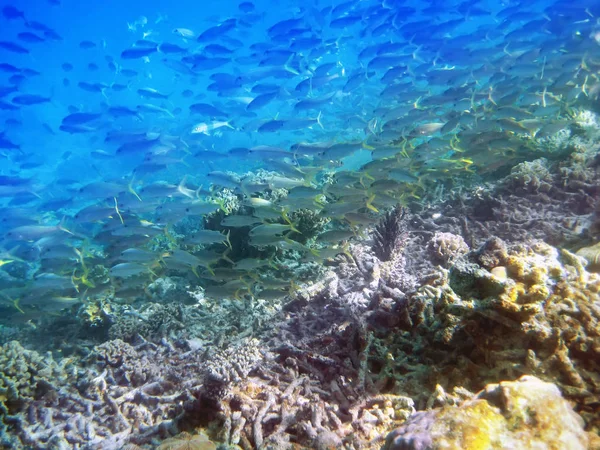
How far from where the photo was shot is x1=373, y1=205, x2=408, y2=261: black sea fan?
535 cm

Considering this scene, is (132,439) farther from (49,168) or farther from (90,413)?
(49,168)

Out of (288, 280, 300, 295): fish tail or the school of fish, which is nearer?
(288, 280, 300, 295): fish tail

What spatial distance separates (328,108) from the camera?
83.0ft

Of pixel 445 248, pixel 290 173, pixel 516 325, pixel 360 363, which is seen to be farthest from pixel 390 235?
pixel 516 325

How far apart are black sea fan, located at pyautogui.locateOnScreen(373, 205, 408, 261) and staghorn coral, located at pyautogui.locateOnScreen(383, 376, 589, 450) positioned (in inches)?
141

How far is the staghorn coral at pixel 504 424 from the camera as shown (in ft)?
4.75

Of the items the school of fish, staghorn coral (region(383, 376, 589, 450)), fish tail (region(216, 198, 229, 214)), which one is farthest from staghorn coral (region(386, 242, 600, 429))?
fish tail (region(216, 198, 229, 214))

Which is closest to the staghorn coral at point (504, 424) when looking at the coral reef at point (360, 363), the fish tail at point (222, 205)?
the coral reef at point (360, 363)

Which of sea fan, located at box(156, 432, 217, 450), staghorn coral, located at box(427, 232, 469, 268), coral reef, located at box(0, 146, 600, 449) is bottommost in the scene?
sea fan, located at box(156, 432, 217, 450)

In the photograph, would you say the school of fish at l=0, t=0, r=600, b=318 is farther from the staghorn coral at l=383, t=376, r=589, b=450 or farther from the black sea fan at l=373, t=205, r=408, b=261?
the staghorn coral at l=383, t=376, r=589, b=450

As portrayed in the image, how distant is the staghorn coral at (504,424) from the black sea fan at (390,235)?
359 centimetres

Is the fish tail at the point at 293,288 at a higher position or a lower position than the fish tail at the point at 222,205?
lower

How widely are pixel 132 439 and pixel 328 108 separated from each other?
25010mm

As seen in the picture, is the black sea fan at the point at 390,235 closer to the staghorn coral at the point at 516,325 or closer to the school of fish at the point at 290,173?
the school of fish at the point at 290,173
